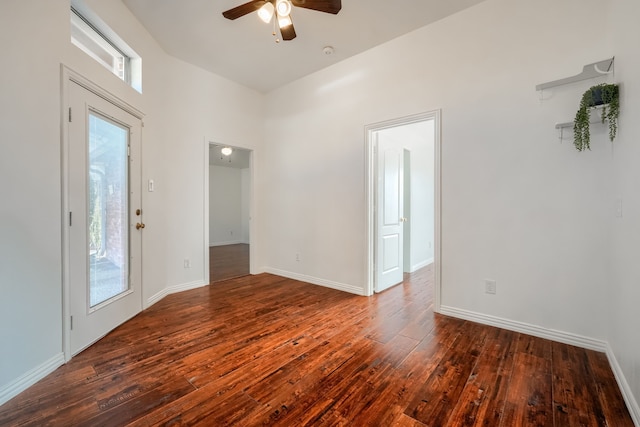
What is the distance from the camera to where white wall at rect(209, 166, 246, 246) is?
842 cm

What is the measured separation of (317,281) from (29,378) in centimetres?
295

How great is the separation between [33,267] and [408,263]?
4651 millimetres

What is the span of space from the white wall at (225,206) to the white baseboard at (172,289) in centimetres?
468

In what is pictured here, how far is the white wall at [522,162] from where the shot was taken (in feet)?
6.66

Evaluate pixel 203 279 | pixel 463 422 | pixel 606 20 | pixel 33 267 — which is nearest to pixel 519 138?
pixel 606 20

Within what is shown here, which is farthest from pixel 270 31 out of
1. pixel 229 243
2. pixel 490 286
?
pixel 229 243

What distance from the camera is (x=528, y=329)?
245cm

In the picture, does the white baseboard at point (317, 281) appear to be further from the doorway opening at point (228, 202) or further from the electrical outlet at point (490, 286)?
the doorway opening at point (228, 202)

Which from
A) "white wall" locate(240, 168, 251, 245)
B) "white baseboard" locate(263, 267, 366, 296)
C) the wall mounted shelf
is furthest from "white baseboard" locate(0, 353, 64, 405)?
"white wall" locate(240, 168, 251, 245)

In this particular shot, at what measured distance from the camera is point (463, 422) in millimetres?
1458

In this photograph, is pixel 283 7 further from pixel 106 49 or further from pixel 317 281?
pixel 317 281

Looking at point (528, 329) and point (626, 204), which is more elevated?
point (626, 204)

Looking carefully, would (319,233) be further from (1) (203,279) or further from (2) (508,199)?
(2) (508,199)

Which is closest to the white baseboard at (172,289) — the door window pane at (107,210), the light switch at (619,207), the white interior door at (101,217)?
the white interior door at (101,217)
